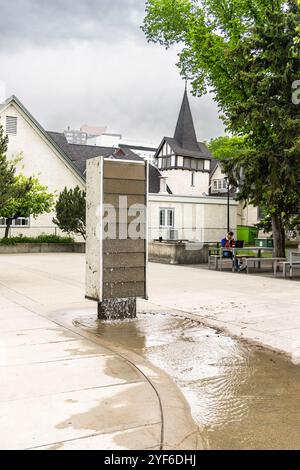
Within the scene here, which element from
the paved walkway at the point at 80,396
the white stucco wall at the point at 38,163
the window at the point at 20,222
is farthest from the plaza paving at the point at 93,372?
the white stucco wall at the point at 38,163

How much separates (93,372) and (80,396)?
720mm

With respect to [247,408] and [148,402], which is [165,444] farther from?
[247,408]

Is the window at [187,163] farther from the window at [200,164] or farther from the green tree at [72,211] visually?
the green tree at [72,211]

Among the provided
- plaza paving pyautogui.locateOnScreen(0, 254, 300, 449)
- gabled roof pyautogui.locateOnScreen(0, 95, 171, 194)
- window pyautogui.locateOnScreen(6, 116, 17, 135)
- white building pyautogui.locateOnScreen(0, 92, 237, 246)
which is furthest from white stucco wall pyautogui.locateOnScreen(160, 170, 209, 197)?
plaza paving pyautogui.locateOnScreen(0, 254, 300, 449)

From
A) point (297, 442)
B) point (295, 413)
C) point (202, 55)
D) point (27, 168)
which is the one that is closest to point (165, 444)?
point (297, 442)

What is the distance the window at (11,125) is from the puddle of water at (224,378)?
27.3 m

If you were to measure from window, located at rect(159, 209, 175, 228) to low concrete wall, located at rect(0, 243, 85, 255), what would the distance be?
9.64 meters

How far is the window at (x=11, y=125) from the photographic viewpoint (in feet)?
108

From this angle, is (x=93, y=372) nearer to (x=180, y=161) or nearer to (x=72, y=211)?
(x=72, y=211)

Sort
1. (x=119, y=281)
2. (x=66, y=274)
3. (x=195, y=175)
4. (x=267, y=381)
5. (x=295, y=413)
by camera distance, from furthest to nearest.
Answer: (x=195, y=175)
(x=66, y=274)
(x=119, y=281)
(x=267, y=381)
(x=295, y=413)

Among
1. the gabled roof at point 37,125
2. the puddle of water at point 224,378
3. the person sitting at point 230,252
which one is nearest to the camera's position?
the puddle of water at point 224,378

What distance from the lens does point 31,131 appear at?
33.8 meters

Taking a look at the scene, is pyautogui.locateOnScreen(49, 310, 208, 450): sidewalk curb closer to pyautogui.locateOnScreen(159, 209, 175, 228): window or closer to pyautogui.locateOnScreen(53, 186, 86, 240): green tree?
pyautogui.locateOnScreen(53, 186, 86, 240): green tree
